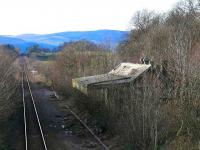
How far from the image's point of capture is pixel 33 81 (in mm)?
54844

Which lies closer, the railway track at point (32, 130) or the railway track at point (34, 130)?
the railway track at point (34, 130)

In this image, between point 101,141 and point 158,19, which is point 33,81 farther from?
point 101,141

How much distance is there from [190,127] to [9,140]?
9.15 metres

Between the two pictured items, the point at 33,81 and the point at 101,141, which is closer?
the point at 101,141

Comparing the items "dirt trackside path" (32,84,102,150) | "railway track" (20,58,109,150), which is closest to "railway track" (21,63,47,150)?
"railway track" (20,58,109,150)

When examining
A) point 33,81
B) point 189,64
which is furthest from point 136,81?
point 33,81

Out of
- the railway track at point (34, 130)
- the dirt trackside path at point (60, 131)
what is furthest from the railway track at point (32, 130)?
the dirt trackside path at point (60, 131)

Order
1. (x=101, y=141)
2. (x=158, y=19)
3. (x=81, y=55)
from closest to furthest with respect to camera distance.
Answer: (x=101, y=141)
(x=81, y=55)
(x=158, y=19)

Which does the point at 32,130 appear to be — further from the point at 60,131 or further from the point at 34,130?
the point at 60,131

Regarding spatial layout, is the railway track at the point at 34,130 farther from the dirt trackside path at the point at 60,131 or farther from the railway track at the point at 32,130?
the dirt trackside path at the point at 60,131

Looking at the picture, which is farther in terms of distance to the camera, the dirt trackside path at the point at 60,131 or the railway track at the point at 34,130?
the dirt trackside path at the point at 60,131

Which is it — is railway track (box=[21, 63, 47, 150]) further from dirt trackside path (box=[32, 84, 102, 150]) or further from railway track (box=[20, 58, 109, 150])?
dirt trackside path (box=[32, 84, 102, 150])

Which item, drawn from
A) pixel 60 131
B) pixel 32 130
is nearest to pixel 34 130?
pixel 32 130

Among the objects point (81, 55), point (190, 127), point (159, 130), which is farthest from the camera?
point (81, 55)
